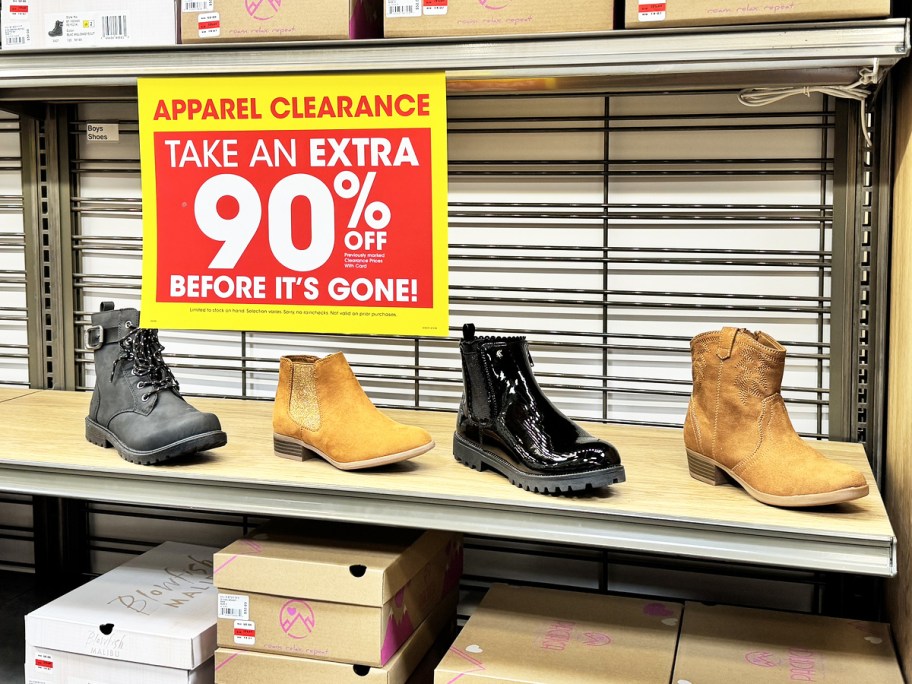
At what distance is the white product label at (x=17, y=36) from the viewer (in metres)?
1.72

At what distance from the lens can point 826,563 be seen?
123cm

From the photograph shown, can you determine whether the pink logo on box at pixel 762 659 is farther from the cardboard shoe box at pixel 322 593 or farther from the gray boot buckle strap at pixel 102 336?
the gray boot buckle strap at pixel 102 336

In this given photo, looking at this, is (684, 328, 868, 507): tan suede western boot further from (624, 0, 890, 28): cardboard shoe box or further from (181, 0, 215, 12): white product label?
(181, 0, 215, 12): white product label

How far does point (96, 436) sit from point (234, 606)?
422 mm

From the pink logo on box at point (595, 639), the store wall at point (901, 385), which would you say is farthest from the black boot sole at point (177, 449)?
the store wall at point (901, 385)

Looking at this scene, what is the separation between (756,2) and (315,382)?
0.94m

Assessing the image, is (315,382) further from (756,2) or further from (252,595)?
(756,2)

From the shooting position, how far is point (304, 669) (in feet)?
4.94

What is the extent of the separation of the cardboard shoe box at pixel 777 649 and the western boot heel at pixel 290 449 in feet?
2.32

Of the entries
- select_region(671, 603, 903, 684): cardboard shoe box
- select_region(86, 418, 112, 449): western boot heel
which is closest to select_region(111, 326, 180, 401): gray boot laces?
select_region(86, 418, 112, 449): western boot heel

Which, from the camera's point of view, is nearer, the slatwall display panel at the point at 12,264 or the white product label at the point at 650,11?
the white product label at the point at 650,11

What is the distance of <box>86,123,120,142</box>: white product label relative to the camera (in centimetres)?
218

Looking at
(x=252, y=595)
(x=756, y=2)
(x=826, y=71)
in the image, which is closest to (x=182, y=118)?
(x=252, y=595)

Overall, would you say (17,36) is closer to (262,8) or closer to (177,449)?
(262,8)
